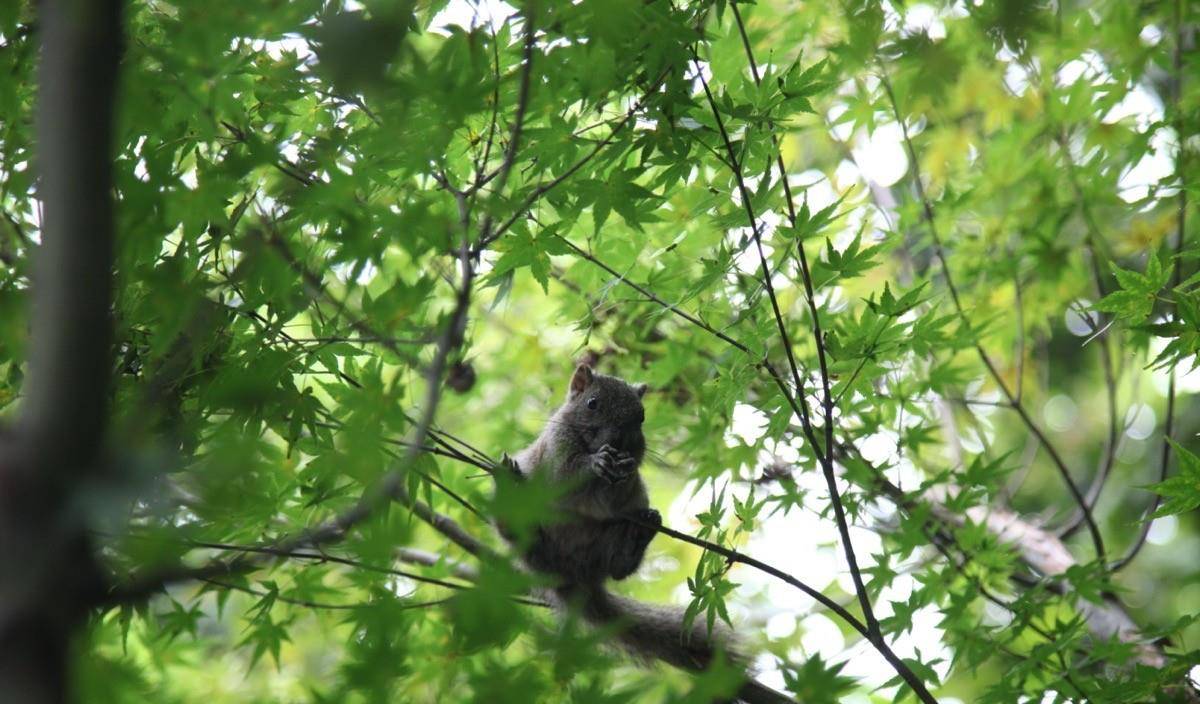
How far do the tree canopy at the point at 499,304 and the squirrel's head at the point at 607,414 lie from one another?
0.20m

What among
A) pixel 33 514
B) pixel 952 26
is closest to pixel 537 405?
pixel 952 26

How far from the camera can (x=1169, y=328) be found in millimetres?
3182

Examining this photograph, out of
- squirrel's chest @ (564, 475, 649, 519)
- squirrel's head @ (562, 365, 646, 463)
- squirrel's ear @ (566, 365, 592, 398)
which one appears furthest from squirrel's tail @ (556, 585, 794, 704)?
squirrel's ear @ (566, 365, 592, 398)

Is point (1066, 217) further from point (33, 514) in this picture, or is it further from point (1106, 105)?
point (33, 514)

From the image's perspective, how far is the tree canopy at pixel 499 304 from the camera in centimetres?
199

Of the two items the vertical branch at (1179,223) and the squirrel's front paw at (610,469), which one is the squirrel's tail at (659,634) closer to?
the squirrel's front paw at (610,469)

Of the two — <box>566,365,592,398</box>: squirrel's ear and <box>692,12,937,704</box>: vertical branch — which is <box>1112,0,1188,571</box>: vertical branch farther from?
<box>566,365,592,398</box>: squirrel's ear

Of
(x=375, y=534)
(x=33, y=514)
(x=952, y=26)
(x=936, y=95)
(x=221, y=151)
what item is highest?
(x=952, y=26)

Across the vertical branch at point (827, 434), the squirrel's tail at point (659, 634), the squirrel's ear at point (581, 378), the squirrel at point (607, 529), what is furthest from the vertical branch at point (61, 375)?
the squirrel's ear at point (581, 378)

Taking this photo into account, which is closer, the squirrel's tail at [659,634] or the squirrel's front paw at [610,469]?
the squirrel's front paw at [610,469]

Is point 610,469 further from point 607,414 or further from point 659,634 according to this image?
point 659,634

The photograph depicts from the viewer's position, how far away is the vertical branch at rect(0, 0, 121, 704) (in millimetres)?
1561

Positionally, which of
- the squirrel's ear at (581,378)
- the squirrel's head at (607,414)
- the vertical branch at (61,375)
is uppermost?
the squirrel's ear at (581,378)

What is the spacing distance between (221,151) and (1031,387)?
5791mm
